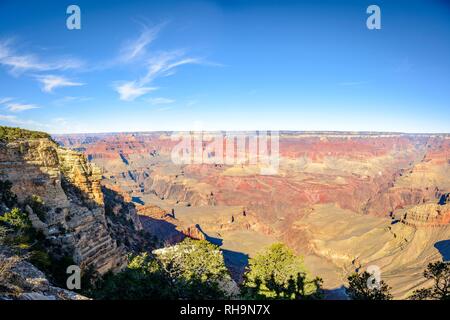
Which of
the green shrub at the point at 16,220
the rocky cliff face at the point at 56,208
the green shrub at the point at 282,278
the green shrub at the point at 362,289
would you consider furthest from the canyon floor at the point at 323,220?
the green shrub at the point at 362,289

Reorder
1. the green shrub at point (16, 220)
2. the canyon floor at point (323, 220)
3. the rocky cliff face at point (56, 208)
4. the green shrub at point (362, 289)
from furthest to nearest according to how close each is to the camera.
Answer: the canyon floor at point (323, 220)
the rocky cliff face at point (56, 208)
the green shrub at point (362, 289)
the green shrub at point (16, 220)

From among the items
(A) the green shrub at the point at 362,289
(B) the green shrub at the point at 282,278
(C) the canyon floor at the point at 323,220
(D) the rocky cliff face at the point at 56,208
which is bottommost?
(C) the canyon floor at the point at 323,220

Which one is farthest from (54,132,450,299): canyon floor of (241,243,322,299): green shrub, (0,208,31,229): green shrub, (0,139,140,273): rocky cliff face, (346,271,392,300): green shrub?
(346,271,392,300): green shrub

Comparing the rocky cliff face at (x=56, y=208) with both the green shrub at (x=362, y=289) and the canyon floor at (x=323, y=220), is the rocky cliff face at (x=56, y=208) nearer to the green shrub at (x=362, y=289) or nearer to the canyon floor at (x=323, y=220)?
the green shrub at (x=362, y=289)

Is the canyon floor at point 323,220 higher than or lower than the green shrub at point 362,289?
lower

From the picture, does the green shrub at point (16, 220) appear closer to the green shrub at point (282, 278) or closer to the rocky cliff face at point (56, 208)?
the rocky cliff face at point (56, 208)

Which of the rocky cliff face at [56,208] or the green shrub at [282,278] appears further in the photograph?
the rocky cliff face at [56,208]

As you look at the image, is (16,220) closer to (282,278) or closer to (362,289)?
(282,278)

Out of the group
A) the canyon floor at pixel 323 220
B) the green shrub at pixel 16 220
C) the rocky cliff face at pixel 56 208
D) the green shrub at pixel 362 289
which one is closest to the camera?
the green shrub at pixel 16 220

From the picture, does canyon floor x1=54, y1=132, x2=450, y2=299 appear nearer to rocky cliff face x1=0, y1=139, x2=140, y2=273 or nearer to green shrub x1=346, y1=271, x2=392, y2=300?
rocky cliff face x1=0, y1=139, x2=140, y2=273
